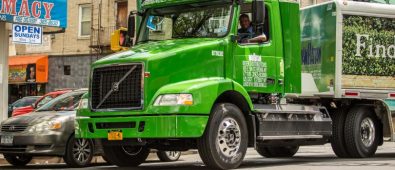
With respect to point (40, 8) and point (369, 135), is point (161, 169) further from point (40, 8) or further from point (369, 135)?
point (40, 8)

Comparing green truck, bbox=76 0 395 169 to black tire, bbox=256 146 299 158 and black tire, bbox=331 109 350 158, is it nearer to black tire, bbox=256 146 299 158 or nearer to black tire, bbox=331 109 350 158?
black tire, bbox=331 109 350 158

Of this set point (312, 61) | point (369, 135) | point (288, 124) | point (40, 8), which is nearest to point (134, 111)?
point (288, 124)

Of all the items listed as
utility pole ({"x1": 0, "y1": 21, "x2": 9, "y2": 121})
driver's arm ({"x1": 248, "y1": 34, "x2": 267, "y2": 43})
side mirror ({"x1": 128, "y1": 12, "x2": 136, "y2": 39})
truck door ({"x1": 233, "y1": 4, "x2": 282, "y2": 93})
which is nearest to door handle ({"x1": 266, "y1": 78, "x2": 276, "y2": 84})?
truck door ({"x1": 233, "y1": 4, "x2": 282, "y2": 93})

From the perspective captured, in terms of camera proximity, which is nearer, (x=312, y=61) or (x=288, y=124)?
(x=288, y=124)

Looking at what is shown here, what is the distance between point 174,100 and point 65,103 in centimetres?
449

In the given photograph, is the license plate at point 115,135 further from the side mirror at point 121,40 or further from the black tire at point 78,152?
the black tire at point 78,152

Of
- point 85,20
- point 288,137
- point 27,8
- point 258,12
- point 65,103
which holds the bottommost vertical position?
point 288,137

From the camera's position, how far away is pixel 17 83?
121 feet

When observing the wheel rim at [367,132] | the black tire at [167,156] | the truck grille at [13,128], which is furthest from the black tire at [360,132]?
the truck grille at [13,128]

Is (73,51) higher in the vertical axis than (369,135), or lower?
higher

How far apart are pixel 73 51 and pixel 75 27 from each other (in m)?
1.20

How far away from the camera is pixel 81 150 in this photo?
13.2 metres

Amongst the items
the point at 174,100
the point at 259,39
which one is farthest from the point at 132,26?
the point at 174,100

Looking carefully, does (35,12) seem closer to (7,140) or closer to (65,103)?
(65,103)
